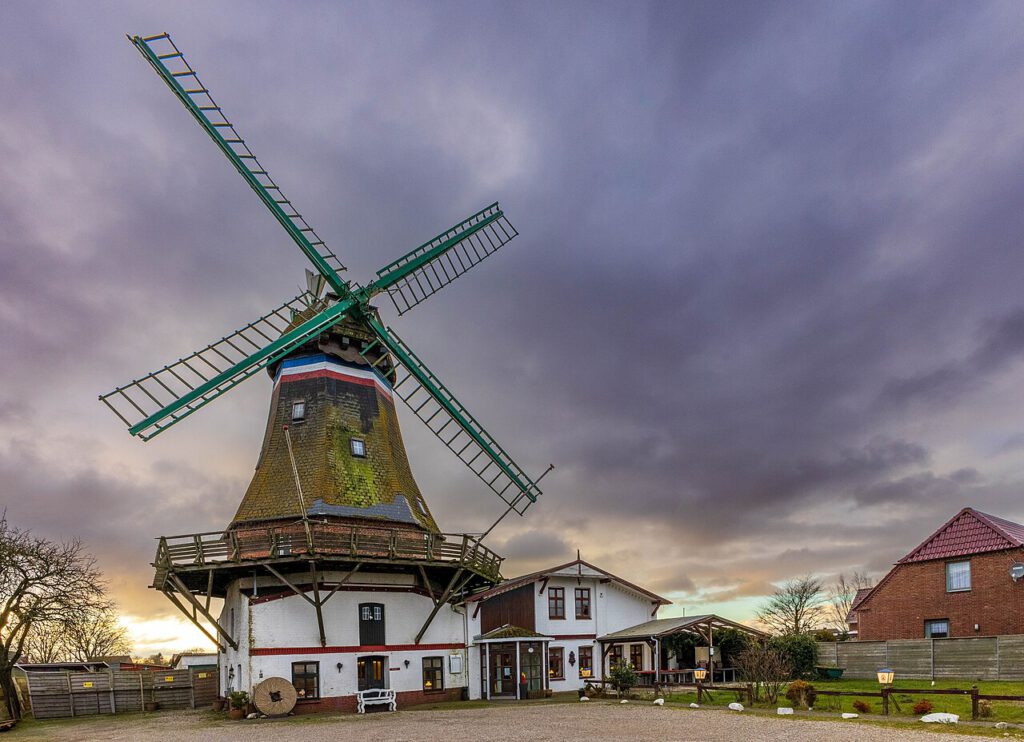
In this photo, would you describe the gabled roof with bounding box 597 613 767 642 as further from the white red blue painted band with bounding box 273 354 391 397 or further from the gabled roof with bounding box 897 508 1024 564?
the white red blue painted band with bounding box 273 354 391 397

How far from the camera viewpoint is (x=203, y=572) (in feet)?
85.6

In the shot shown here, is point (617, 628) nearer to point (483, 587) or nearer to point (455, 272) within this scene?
point (483, 587)

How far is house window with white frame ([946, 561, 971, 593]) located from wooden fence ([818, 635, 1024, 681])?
4086 mm

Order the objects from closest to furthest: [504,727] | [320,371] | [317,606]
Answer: [504,727], [317,606], [320,371]

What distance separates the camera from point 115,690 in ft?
97.6

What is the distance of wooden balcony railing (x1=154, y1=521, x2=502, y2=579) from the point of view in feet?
81.0

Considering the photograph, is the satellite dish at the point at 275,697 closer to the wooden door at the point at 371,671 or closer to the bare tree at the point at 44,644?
the wooden door at the point at 371,671

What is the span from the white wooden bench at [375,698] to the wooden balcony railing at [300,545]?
4.36m

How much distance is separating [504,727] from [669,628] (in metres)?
13.4

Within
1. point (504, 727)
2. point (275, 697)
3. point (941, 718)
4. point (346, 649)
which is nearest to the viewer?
point (941, 718)

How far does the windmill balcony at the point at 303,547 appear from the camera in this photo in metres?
24.6

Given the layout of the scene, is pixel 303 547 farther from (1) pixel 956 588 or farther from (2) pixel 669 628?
(1) pixel 956 588

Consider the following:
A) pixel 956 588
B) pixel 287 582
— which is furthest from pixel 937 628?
pixel 287 582

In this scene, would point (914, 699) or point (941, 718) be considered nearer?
point (941, 718)
